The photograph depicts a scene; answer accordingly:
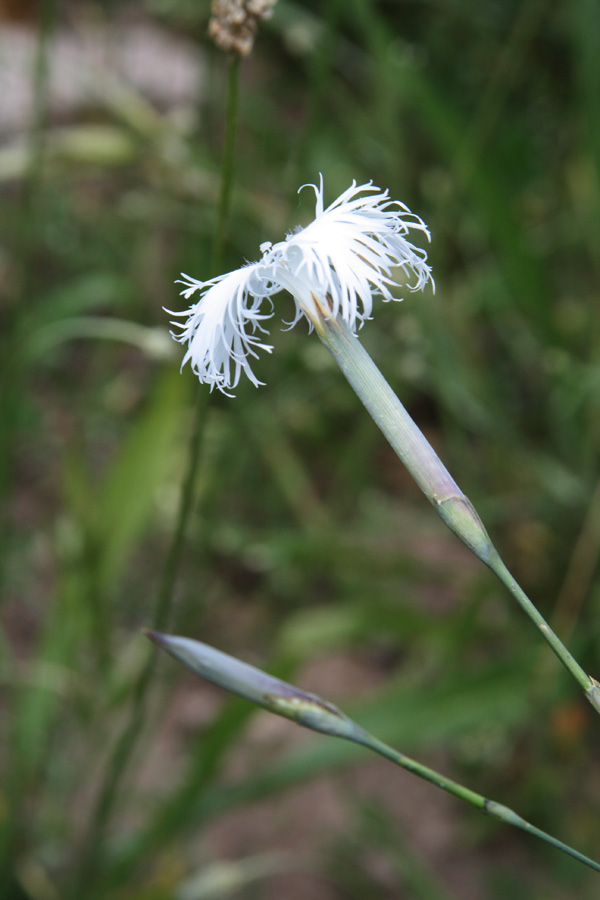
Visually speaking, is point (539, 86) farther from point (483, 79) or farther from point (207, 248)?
point (207, 248)

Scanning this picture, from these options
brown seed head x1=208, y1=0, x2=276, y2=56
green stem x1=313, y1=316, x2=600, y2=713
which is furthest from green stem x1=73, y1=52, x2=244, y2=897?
green stem x1=313, y1=316, x2=600, y2=713

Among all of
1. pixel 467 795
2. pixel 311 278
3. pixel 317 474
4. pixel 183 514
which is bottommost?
pixel 467 795

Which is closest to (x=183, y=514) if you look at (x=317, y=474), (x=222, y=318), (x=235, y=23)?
(x=222, y=318)

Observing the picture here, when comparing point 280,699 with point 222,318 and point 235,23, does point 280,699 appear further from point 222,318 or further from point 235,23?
point 235,23

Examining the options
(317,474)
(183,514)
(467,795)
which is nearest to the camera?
(467,795)

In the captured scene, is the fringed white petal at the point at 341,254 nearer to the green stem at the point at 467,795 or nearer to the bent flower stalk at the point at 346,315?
the bent flower stalk at the point at 346,315

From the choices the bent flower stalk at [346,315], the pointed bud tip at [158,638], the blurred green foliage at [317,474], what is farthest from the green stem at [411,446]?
the blurred green foliage at [317,474]
